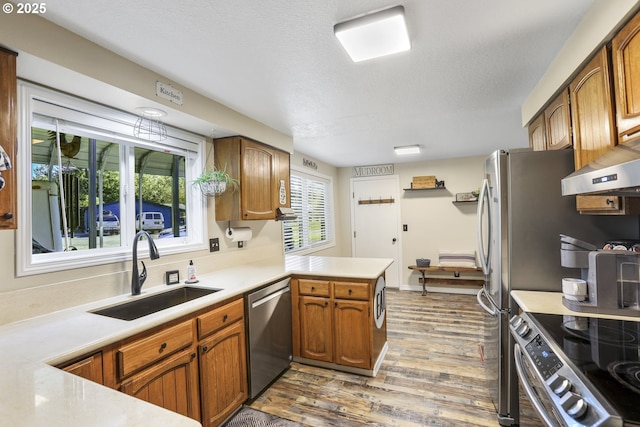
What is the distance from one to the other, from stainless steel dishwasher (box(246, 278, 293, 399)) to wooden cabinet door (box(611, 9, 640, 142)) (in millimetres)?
2197

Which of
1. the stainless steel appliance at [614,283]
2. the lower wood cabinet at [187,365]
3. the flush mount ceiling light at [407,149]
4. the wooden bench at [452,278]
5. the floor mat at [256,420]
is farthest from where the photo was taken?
the wooden bench at [452,278]

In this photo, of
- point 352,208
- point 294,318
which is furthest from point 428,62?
point 352,208

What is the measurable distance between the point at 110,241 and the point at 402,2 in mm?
2237

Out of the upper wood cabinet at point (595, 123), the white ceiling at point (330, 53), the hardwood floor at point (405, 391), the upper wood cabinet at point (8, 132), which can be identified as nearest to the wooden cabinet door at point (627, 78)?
the upper wood cabinet at point (595, 123)

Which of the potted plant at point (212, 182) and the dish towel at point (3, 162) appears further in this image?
the potted plant at point (212, 182)

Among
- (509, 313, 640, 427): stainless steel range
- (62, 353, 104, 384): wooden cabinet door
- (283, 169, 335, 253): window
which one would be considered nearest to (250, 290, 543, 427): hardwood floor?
(509, 313, 640, 427): stainless steel range

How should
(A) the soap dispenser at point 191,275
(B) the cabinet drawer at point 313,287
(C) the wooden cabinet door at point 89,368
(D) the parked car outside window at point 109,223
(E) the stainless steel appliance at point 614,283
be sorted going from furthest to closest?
1. (B) the cabinet drawer at point 313,287
2. (A) the soap dispenser at point 191,275
3. (D) the parked car outside window at point 109,223
4. (E) the stainless steel appliance at point 614,283
5. (C) the wooden cabinet door at point 89,368

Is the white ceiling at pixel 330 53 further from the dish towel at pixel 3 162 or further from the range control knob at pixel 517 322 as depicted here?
the range control knob at pixel 517 322

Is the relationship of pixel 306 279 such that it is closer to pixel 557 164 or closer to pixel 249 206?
pixel 249 206

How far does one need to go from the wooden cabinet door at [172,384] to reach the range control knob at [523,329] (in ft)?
5.54

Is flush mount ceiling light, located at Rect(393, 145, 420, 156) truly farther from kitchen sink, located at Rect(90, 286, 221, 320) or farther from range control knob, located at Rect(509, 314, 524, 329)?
kitchen sink, located at Rect(90, 286, 221, 320)

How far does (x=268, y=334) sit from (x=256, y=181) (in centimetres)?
139

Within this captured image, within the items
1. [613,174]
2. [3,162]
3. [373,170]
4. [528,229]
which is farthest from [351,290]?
[373,170]

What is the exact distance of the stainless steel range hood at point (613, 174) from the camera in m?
0.96
